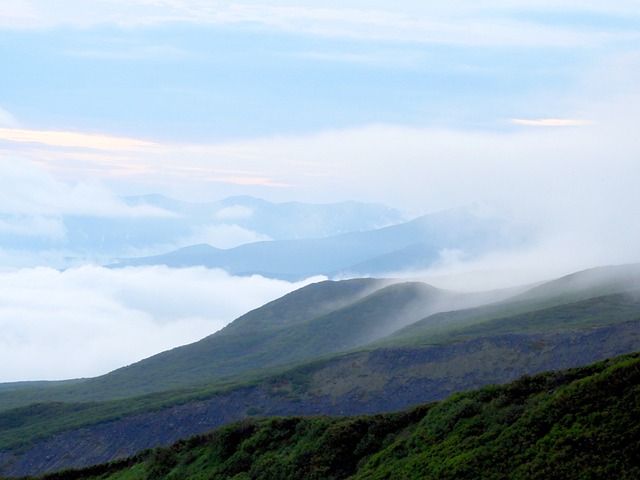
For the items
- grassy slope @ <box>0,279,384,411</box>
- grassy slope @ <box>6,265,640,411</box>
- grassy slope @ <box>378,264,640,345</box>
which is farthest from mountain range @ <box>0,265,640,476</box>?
grassy slope @ <box>0,279,384,411</box>

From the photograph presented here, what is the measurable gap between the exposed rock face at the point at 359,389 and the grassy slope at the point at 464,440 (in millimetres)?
38324

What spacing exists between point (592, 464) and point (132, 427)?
63737 mm

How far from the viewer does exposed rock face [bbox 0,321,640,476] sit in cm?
7512

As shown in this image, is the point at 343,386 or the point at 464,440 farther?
the point at 343,386

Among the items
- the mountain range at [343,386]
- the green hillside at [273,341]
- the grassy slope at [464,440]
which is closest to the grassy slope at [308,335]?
the green hillside at [273,341]

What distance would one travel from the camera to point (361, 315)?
157250 millimetres

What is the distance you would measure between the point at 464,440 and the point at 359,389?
185 ft

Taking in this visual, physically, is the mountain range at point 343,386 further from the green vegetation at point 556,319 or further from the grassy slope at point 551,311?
the grassy slope at point 551,311

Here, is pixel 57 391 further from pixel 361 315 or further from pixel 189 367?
Result: pixel 361 315

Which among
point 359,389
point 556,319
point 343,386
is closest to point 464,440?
point 359,389

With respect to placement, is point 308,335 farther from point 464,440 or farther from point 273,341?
point 464,440

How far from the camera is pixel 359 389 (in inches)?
3206

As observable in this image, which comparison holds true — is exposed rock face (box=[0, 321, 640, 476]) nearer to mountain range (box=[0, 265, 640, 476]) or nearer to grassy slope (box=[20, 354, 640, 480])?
mountain range (box=[0, 265, 640, 476])

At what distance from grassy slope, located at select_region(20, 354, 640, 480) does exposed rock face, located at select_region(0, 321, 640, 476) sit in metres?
38.3
